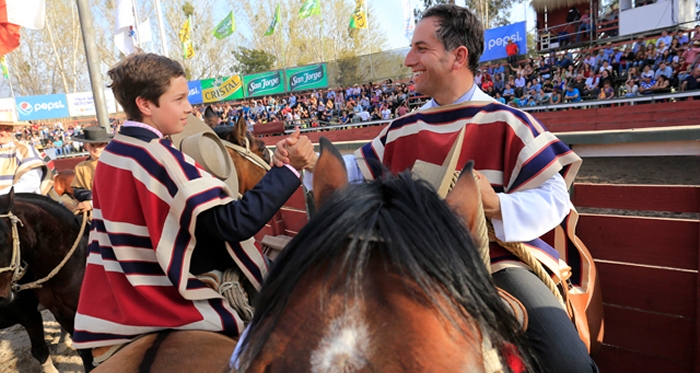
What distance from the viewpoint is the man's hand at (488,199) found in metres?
1.47

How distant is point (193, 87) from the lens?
35.3 metres

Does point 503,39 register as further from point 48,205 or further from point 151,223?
point 151,223

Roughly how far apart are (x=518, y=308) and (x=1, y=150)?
5.11 metres

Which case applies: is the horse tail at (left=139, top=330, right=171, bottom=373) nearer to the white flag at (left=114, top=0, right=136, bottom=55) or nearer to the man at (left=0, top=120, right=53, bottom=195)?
Answer: the man at (left=0, top=120, right=53, bottom=195)

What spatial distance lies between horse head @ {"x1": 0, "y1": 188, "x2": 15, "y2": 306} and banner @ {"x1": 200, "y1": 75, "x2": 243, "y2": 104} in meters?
31.5

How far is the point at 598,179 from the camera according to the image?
825 centimetres

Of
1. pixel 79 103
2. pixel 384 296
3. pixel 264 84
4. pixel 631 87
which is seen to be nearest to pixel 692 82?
pixel 631 87

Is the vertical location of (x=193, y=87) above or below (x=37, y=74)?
below

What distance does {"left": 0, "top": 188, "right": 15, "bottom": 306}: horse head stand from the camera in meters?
2.87

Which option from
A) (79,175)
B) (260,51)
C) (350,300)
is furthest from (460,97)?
(260,51)

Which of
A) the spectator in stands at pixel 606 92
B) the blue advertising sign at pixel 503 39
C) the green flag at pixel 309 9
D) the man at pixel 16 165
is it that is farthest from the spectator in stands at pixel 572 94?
the green flag at pixel 309 9

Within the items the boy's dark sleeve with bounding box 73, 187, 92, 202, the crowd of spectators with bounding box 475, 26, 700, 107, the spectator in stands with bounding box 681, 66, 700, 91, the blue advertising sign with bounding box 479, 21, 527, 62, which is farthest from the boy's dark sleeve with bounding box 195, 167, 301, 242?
the blue advertising sign with bounding box 479, 21, 527, 62

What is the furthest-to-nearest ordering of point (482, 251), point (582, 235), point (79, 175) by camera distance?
1. point (79, 175)
2. point (582, 235)
3. point (482, 251)

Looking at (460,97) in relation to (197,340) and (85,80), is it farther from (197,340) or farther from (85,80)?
(85,80)
